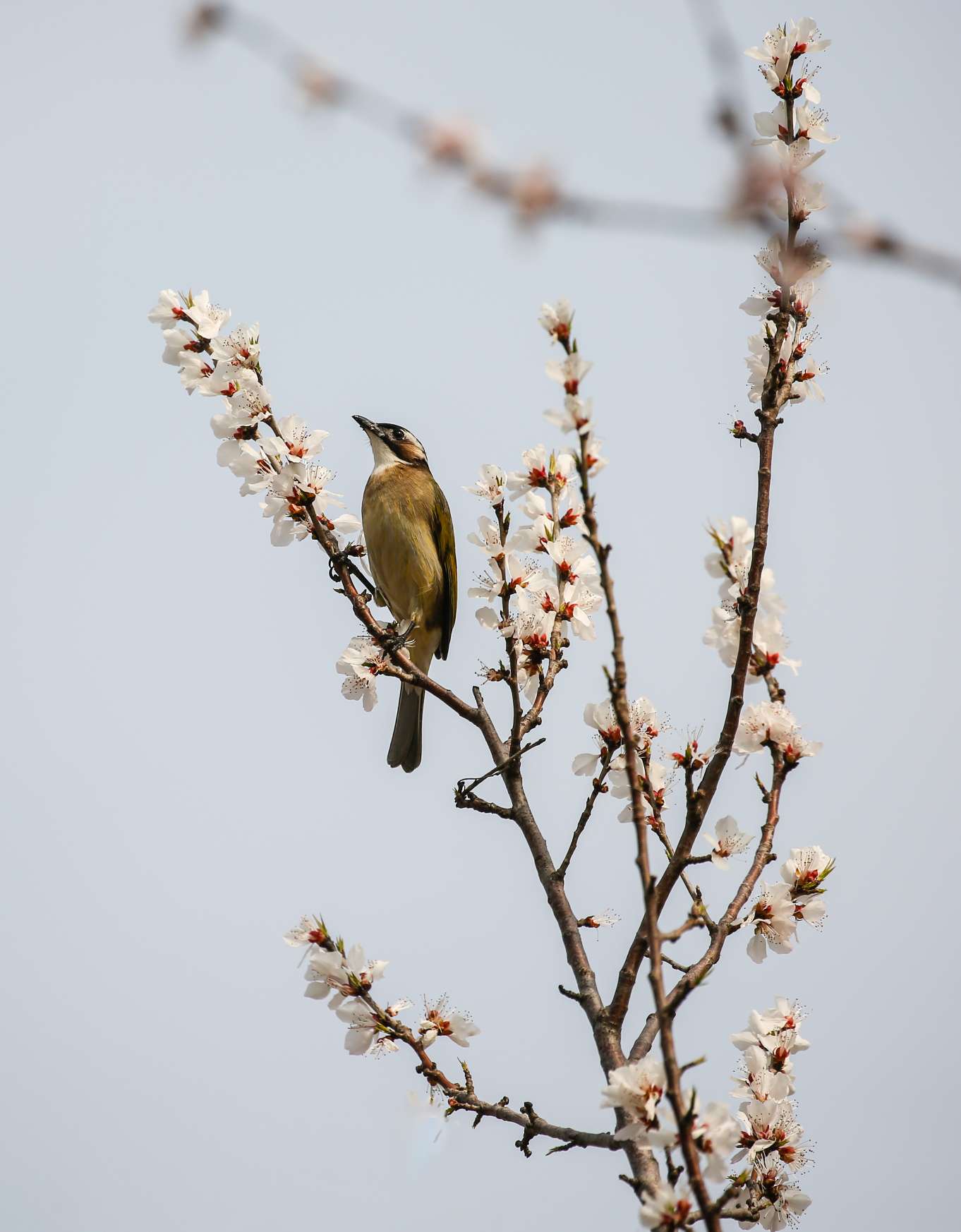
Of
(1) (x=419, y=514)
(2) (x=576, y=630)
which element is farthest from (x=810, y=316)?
(1) (x=419, y=514)

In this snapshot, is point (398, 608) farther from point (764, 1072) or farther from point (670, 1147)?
point (670, 1147)

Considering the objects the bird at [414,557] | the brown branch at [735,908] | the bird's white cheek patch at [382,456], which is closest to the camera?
the brown branch at [735,908]

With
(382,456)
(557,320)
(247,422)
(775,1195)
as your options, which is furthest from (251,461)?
(382,456)

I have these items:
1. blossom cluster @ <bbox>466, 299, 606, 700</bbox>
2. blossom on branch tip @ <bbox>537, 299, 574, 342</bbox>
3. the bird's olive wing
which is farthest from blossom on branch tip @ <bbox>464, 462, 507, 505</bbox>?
the bird's olive wing

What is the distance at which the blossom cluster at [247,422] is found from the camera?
489cm

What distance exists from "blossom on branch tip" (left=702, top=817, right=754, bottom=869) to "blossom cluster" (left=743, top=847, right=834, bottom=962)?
0.19 m

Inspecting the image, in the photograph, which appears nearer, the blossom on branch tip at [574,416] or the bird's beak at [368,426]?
the blossom on branch tip at [574,416]

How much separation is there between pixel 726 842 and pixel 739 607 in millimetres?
819

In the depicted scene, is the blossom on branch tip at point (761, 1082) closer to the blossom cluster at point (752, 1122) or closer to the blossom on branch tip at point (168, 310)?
the blossom cluster at point (752, 1122)

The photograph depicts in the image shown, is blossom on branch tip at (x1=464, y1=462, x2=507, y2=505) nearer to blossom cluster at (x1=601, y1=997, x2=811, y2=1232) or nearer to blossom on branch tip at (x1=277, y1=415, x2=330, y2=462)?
blossom on branch tip at (x1=277, y1=415, x2=330, y2=462)

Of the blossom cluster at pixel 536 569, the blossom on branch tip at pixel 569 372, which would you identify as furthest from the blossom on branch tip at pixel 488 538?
the blossom on branch tip at pixel 569 372

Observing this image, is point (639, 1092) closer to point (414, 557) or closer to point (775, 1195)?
point (775, 1195)

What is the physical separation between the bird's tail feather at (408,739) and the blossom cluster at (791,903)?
137 inches

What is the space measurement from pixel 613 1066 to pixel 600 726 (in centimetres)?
Answer: 118
